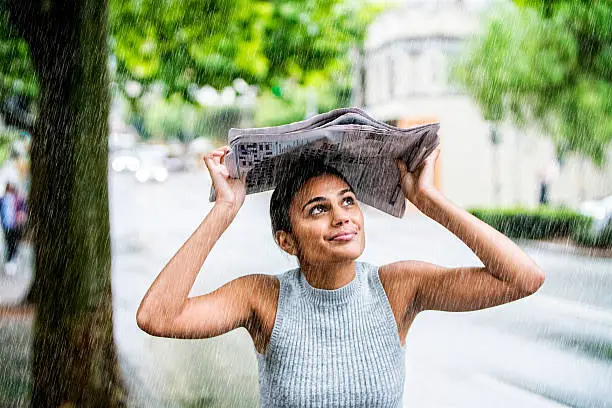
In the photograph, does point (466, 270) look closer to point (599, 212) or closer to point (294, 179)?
point (294, 179)

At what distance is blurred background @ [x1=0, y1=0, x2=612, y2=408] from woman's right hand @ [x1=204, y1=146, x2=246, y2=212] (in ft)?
2.27

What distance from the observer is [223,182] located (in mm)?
1926

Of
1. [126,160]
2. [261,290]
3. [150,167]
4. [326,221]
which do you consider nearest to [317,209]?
[326,221]

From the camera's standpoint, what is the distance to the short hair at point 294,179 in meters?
1.97

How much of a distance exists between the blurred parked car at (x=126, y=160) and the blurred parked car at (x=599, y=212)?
94.2 feet

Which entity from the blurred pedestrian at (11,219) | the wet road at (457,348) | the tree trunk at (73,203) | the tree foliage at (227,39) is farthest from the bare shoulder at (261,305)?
the blurred pedestrian at (11,219)

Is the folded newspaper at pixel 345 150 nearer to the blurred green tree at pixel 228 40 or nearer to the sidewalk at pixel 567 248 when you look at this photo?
the blurred green tree at pixel 228 40

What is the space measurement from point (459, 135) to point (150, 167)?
22568 millimetres

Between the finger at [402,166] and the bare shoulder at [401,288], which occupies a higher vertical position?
the finger at [402,166]

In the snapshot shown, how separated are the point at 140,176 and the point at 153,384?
34.6 m

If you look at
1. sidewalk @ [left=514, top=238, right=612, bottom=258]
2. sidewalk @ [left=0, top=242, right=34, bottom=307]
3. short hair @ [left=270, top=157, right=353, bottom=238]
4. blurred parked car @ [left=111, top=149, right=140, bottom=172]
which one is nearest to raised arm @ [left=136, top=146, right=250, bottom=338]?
short hair @ [left=270, top=157, right=353, bottom=238]

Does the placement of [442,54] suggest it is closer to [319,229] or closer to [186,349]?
[186,349]

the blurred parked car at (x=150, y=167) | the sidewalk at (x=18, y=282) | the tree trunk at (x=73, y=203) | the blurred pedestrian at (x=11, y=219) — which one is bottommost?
the blurred parked car at (x=150, y=167)

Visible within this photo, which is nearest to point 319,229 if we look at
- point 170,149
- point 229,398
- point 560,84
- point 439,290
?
point 439,290
